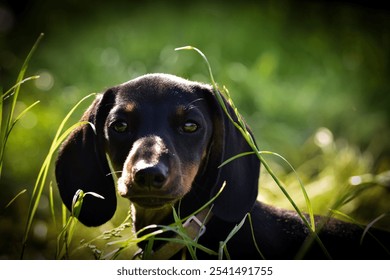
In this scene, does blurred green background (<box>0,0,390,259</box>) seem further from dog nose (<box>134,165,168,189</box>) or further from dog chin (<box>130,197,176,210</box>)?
dog nose (<box>134,165,168,189</box>)

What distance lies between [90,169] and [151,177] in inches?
20.6

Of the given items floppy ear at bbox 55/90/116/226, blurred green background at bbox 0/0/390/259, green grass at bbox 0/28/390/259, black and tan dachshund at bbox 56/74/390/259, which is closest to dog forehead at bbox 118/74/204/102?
black and tan dachshund at bbox 56/74/390/259

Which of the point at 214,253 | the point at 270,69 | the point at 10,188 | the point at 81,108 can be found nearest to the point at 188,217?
the point at 214,253

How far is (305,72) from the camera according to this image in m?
5.16

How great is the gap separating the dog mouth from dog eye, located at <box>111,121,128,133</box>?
0.33m

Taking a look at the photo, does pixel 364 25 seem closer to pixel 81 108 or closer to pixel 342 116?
pixel 342 116

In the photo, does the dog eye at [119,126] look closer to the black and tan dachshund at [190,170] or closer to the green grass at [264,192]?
the black and tan dachshund at [190,170]

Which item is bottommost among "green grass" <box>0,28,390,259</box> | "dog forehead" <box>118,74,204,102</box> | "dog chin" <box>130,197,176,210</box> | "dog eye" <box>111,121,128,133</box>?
"green grass" <box>0,28,390,259</box>

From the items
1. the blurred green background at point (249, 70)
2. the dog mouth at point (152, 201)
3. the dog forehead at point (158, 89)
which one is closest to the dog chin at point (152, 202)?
the dog mouth at point (152, 201)

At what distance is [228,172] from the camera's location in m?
3.15

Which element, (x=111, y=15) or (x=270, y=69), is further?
(x=270, y=69)

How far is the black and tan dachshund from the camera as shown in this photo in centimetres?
303

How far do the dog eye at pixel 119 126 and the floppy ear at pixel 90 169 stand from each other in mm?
134

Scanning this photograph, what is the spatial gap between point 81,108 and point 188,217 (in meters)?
2.05
